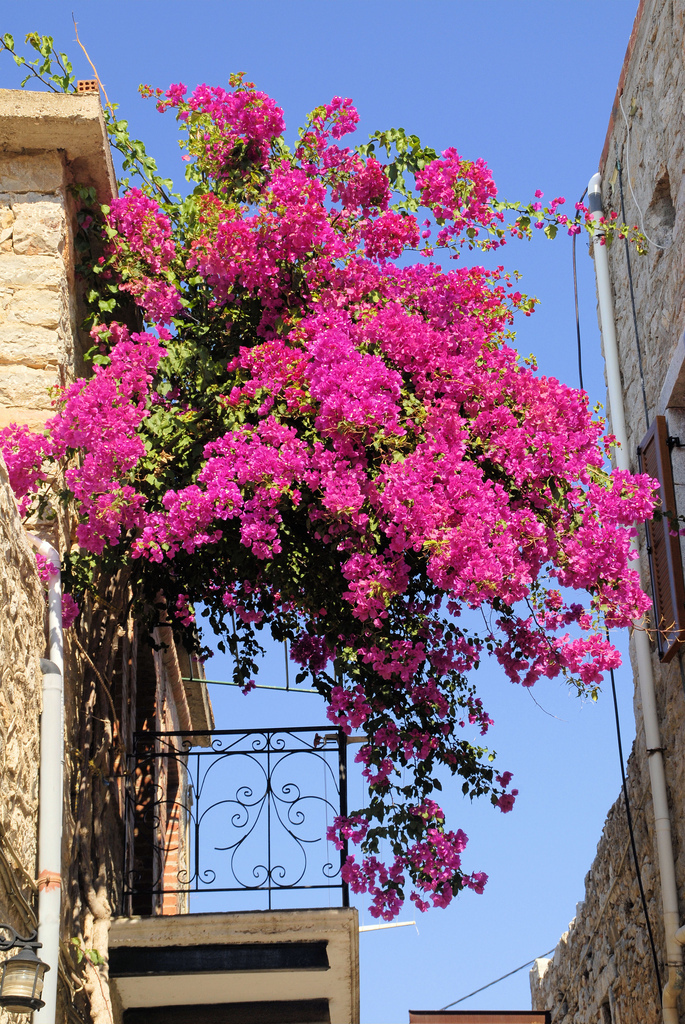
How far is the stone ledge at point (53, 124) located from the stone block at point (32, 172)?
0.04 metres

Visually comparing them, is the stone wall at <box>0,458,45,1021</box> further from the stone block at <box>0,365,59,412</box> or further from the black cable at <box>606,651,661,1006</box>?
the black cable at <box>606,651,661,1006</box>

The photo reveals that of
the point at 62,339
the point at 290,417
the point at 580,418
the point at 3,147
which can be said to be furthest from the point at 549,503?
the point at 3,147

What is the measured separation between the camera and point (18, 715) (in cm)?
427

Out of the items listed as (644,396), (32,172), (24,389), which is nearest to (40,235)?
(32,172)

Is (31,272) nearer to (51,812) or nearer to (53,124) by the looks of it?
(53,124)

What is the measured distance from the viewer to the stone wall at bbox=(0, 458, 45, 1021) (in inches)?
159

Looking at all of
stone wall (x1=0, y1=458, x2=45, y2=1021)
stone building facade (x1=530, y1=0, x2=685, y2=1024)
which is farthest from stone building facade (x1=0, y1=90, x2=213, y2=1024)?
stone building facade (x1=530, y1=0, x2=685, y2=1024)

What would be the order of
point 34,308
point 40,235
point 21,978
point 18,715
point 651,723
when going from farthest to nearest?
point 651,723 < point 40,235 < point 34,308 < point 18,715 < point 21,978

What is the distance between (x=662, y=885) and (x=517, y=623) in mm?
2101

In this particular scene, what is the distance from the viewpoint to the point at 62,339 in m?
5.89

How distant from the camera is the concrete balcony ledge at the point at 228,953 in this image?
618 centimetres

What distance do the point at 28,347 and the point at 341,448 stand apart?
5.68 ft

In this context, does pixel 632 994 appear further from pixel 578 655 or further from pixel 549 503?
pixel 549 503

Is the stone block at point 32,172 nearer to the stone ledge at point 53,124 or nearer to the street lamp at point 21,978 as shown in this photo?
the stone ledge at point 53,124
